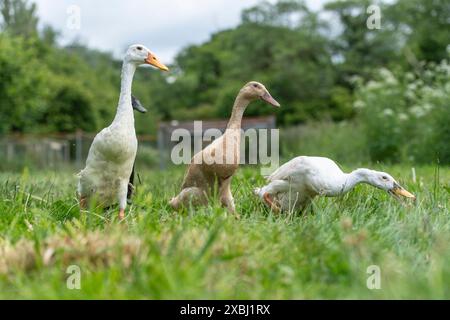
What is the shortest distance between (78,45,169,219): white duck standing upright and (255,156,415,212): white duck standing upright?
3.22 ft

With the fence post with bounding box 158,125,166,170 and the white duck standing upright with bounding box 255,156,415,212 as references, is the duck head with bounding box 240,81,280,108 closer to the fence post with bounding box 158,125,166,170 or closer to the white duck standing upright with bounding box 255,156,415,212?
the white duck standing upright with bounding box 255,156,415,212

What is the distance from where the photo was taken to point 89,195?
4273mm

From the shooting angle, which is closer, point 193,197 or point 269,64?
point 193,197

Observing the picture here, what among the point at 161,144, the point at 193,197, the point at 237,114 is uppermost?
the point at 161,144

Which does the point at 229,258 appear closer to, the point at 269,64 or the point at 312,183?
the point at 312,183

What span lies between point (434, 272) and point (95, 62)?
46180 millimetres

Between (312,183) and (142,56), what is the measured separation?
1.42m

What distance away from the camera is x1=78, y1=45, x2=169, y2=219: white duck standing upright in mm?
4039

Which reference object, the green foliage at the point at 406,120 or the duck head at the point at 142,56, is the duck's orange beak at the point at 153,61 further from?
the green foliage at the point at 406,120

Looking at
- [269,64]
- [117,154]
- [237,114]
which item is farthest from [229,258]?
[269,64]

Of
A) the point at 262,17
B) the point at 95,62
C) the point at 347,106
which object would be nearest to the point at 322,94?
the point at 347,106

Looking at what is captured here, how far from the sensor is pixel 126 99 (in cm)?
420

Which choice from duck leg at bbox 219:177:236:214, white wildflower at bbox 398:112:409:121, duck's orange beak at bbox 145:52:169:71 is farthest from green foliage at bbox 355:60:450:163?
duck's orange beak at bbox 145:52:169:71
